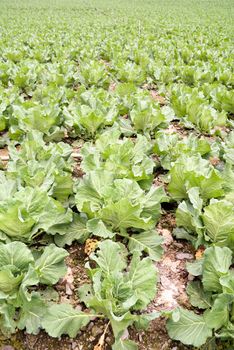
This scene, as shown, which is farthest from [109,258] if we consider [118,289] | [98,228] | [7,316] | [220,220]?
[220,220]

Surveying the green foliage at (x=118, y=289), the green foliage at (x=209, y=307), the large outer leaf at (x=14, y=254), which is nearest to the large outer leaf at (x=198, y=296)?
the green foliage at (x=209, y=307)

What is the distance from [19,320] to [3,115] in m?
3.33

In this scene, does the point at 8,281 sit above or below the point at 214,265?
below

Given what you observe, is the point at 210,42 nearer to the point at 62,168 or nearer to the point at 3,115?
the point at 3,115

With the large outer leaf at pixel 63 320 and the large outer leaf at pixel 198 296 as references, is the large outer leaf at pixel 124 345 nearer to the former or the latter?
the large outer leaf at pixel 63 320

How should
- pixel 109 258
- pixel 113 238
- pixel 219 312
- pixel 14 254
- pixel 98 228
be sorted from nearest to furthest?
pixel 219 312 → pixel 14 254 → pixel 109 258 → pixel 98 228 → pixel 113 238

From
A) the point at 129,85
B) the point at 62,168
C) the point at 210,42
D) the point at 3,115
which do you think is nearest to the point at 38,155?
the point at 62,168

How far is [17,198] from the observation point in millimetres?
2730

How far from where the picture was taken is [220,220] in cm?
264

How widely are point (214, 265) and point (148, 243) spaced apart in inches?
26.1

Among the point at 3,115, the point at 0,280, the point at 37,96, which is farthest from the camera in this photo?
the point at 37,96

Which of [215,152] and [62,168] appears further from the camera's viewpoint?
[215,152]

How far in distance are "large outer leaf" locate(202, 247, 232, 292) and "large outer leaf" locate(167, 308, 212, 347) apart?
0.22 metres

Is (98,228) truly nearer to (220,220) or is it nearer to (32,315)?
(32,315)
